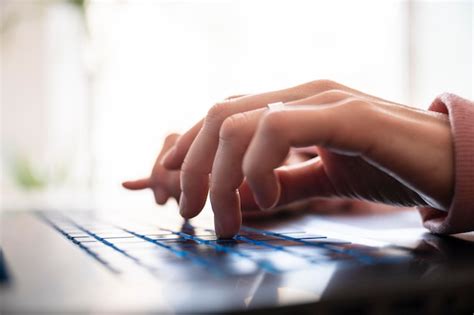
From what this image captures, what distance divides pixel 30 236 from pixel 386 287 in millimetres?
413

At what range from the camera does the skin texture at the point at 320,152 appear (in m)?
0.40

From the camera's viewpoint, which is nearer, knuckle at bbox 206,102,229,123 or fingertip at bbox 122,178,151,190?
knuckle at bbox 206,102,229,123

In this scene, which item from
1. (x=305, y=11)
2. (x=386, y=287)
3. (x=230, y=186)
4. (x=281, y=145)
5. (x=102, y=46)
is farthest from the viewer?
(x=305, y=11)

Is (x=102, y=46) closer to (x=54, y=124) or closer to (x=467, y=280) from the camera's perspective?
(x=54, y=124)

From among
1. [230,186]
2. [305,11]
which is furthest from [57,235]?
[305,11]

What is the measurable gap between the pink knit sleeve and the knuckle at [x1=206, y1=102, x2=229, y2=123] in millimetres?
209

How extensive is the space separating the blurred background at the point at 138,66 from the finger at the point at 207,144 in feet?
8.58

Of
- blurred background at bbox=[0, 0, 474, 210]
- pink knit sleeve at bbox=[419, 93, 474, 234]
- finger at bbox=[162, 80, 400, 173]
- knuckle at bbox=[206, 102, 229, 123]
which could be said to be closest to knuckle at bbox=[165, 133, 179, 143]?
finger at bbox=[162, 80, 400, 173]

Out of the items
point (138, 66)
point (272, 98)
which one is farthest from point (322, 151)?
point (138, 66)

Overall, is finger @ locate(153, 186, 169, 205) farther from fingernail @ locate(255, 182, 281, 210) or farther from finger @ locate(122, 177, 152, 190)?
fingernail @ locate(255, 182, 281, 210)

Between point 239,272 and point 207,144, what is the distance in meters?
0.24

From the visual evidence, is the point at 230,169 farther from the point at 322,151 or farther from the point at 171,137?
the point at 171,137

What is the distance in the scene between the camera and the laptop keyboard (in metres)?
0.35

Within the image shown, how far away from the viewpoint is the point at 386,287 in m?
0.27
